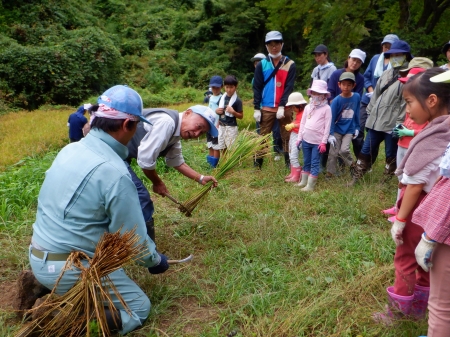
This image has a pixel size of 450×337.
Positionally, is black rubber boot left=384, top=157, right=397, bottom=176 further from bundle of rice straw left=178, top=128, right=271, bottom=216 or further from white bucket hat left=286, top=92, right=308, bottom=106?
bundle of rice straw left=178, top=128, right=271, bottom=216

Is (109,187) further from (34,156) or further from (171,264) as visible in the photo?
(34,156)

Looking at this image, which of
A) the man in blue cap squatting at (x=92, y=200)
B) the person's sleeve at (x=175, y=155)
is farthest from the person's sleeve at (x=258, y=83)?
the man in blue cap squatting at (x=92, y=200)

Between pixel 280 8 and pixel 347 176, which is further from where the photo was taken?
pixel 280 8

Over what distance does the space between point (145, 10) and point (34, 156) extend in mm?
20713

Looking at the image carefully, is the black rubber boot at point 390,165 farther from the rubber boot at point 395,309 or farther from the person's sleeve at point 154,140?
the person's sleeve at point 154,140

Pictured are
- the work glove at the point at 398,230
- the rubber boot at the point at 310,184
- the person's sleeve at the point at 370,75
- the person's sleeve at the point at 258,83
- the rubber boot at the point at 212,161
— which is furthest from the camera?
the person's sleeve at the point at 370,75

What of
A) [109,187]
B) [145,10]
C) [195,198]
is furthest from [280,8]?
[145,10]

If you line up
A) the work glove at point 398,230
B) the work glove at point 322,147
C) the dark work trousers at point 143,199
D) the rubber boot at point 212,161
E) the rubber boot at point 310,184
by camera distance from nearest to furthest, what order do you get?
the work glove at point 398,230
the dark work trousers at point 143,199
the work glove at point 322,147
the rubber boot at point 310,184
the rubber boot at point 212,161

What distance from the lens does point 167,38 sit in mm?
23156

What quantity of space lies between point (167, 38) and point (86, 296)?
22.6 meters

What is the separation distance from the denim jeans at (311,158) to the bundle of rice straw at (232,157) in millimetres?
961

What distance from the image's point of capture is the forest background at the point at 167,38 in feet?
40.8

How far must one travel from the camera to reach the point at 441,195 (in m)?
1.88

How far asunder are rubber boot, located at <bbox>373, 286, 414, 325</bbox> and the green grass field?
0.06 metres
